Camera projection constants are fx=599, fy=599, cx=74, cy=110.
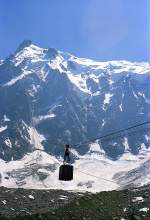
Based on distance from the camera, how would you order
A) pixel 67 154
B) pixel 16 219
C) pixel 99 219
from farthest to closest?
1. pixel 99 219
2. pixel 16 219
3. pixel 67 154

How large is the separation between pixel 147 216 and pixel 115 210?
2766 centimetres

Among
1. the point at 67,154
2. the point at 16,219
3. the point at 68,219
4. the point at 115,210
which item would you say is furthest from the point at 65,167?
the point at 115,210

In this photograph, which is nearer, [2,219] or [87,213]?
[2,219]

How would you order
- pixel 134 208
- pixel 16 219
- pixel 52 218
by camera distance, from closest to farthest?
pixel 16 219 → pixel 52 218 → pixel 134 208

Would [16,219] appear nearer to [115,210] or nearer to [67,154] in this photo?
[115,210]

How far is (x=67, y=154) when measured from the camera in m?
54.5

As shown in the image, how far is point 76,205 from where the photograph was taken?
7623 inches

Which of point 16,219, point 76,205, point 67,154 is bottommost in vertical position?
point 67,154

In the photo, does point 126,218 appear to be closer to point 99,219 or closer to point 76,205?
point 99,219

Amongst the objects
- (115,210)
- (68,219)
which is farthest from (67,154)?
(115,210)

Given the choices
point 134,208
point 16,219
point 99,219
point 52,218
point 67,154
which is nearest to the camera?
point 67,154

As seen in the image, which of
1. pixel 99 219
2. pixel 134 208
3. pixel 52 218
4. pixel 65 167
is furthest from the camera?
pixel 134 208

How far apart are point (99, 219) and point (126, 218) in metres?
17.7

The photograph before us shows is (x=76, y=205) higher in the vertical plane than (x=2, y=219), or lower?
higher
